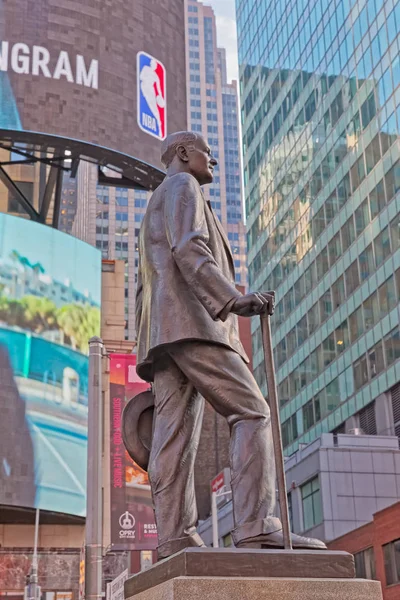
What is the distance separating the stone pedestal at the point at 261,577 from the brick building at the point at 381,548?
37.7m

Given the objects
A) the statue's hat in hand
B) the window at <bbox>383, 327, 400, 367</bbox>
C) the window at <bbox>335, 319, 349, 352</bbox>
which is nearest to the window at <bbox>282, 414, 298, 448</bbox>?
the window at <bbox>335, 319, 349, 352</bbox>

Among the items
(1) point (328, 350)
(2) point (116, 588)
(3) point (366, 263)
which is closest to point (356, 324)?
(3) point (366, 263)

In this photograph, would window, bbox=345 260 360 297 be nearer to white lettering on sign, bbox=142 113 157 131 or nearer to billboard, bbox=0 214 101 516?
white lettering on sign, bbox=142 113 157 131

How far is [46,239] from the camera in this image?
39.7 meters

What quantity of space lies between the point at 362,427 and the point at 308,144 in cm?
2334

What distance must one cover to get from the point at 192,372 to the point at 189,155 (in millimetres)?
1616

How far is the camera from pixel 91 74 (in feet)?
130

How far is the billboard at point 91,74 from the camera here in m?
37.9

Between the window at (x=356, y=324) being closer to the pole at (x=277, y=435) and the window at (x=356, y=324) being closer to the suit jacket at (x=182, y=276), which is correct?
the suit jacket at (x=182, y=276)

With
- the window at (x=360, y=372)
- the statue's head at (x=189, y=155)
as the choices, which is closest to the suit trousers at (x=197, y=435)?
the statue's head at (x=189, y=155)

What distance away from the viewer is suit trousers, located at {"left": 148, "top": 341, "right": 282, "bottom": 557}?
17.5 feet

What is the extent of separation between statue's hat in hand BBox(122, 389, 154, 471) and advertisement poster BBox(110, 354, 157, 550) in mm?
20739

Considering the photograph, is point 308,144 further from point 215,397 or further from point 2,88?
point 215,397

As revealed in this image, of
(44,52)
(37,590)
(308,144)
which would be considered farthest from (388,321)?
(37,590)
